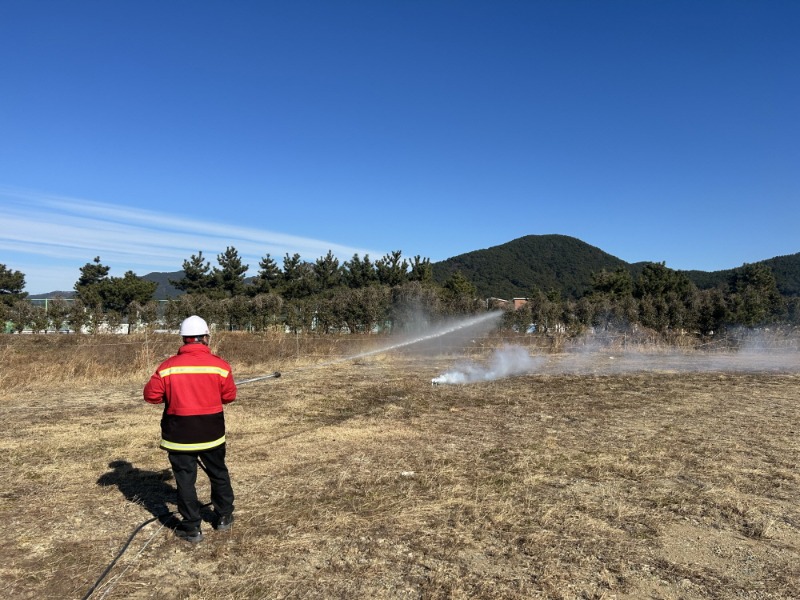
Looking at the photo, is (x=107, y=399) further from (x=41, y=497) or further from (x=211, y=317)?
(x=211, y=317)

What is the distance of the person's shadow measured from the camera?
16.8 ft

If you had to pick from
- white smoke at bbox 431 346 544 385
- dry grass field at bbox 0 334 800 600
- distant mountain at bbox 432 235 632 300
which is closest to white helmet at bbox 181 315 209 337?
dry grass field at bbox 0 334 800 600

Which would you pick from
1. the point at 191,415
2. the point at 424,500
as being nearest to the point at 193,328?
the point at 191,415

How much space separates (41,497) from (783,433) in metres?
9.53

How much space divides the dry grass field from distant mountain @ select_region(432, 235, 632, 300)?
87761mm

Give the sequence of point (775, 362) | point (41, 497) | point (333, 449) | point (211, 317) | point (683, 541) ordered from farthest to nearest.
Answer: point (211, 317)
point (775, 362)
point (333, 449)
point (41, 497)
point (683, 541)

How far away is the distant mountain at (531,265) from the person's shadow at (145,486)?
9132cm

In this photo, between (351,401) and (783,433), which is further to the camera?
(351,401)

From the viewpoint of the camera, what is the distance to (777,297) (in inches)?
1166

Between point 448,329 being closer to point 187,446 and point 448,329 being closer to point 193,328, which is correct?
point 193,328

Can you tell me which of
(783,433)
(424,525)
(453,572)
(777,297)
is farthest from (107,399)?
(777,297)

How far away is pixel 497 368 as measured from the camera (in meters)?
18.5

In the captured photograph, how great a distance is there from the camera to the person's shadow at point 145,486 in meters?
5.14

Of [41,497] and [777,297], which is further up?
[777,297]
